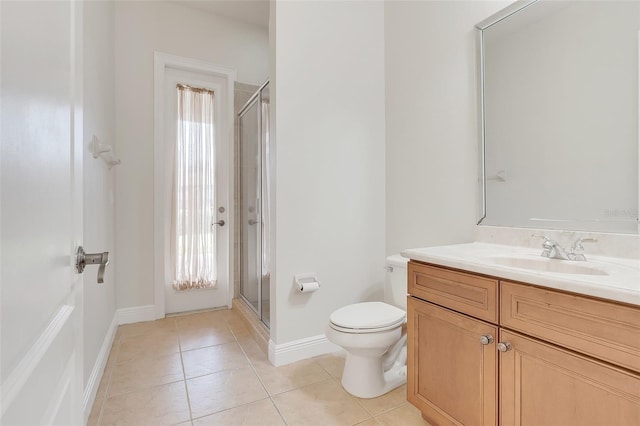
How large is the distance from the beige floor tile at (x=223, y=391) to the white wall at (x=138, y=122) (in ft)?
4.31

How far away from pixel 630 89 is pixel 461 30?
0.93m

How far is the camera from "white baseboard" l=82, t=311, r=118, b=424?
151cm

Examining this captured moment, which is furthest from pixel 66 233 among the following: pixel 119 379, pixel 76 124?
pixel 119 379

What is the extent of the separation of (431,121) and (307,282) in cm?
134

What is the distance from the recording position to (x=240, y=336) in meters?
2.47

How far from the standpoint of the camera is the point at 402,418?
153cm

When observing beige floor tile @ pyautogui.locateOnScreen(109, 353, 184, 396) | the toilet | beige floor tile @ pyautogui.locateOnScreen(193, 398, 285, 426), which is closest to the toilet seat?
the toilet

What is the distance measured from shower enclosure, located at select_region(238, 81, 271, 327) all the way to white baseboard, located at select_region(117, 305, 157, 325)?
0.80 m

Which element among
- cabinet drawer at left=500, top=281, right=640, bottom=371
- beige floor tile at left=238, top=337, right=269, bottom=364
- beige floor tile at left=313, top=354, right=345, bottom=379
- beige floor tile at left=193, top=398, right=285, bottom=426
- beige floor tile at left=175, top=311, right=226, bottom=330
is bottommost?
beige floor tile at left=193, top=398, right=285, bottom=426

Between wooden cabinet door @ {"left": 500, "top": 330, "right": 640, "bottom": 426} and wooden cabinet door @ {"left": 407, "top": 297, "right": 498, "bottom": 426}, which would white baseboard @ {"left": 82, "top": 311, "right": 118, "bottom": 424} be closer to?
wooden cabinet door @ {"left": 407, "top": 297, "right": 498, "bottom": 426}

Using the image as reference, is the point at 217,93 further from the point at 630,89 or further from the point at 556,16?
the point at 630,89

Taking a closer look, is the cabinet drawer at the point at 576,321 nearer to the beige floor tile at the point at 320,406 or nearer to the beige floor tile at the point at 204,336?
the beige floor tile at the point at 320,406

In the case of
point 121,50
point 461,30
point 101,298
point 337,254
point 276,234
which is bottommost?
point 101,298

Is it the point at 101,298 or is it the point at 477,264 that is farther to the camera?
the point at 101,298
